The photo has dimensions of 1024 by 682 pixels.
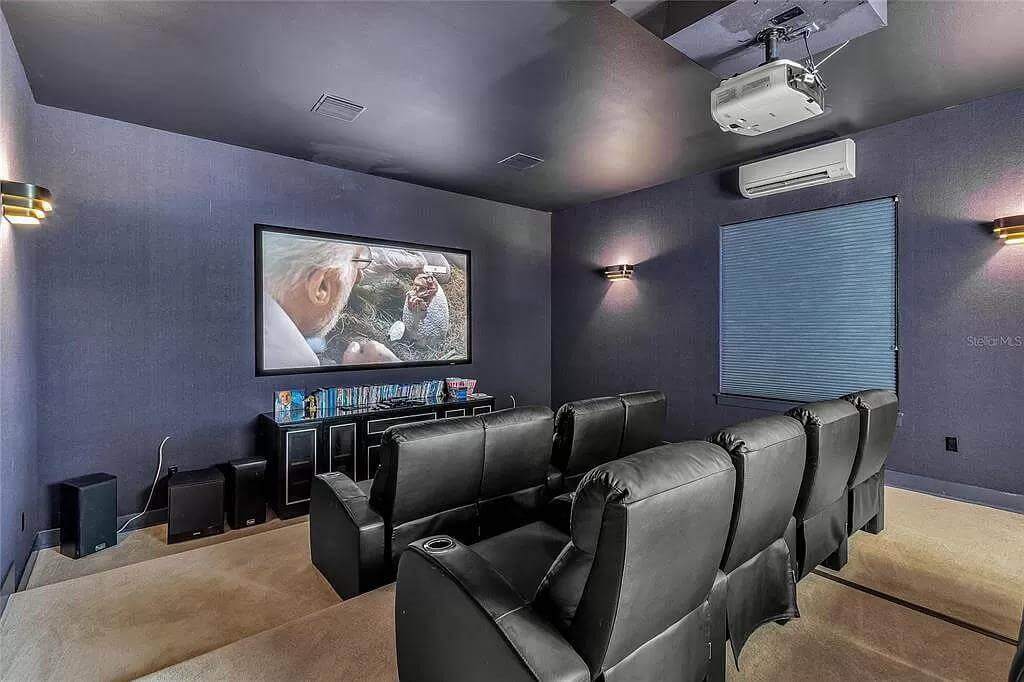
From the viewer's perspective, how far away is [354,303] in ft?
15.6

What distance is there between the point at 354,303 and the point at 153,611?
288cm

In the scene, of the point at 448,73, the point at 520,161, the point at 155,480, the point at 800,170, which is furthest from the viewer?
the point at 520,161

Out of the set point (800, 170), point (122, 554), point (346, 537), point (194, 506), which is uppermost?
point (800, 170)

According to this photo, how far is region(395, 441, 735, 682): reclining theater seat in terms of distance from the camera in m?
1.19

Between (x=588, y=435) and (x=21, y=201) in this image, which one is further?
(x=588, y=435)

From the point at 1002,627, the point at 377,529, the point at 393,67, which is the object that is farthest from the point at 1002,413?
the point at 393,67

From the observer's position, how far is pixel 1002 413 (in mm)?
3424

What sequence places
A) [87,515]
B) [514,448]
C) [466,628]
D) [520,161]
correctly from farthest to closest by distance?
[520,161] < [87,515] < [514,448] < [466,628]

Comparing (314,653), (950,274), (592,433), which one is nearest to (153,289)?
(314,653)

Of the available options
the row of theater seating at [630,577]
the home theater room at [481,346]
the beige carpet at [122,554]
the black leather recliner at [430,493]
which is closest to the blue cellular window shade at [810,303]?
the home theater room at [481,346]

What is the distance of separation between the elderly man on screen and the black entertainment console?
0.57m

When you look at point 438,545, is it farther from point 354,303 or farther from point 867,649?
point 354,303

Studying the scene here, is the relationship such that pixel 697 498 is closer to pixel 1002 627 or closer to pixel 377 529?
pixel 377 529

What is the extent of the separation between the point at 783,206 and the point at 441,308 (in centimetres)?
348
